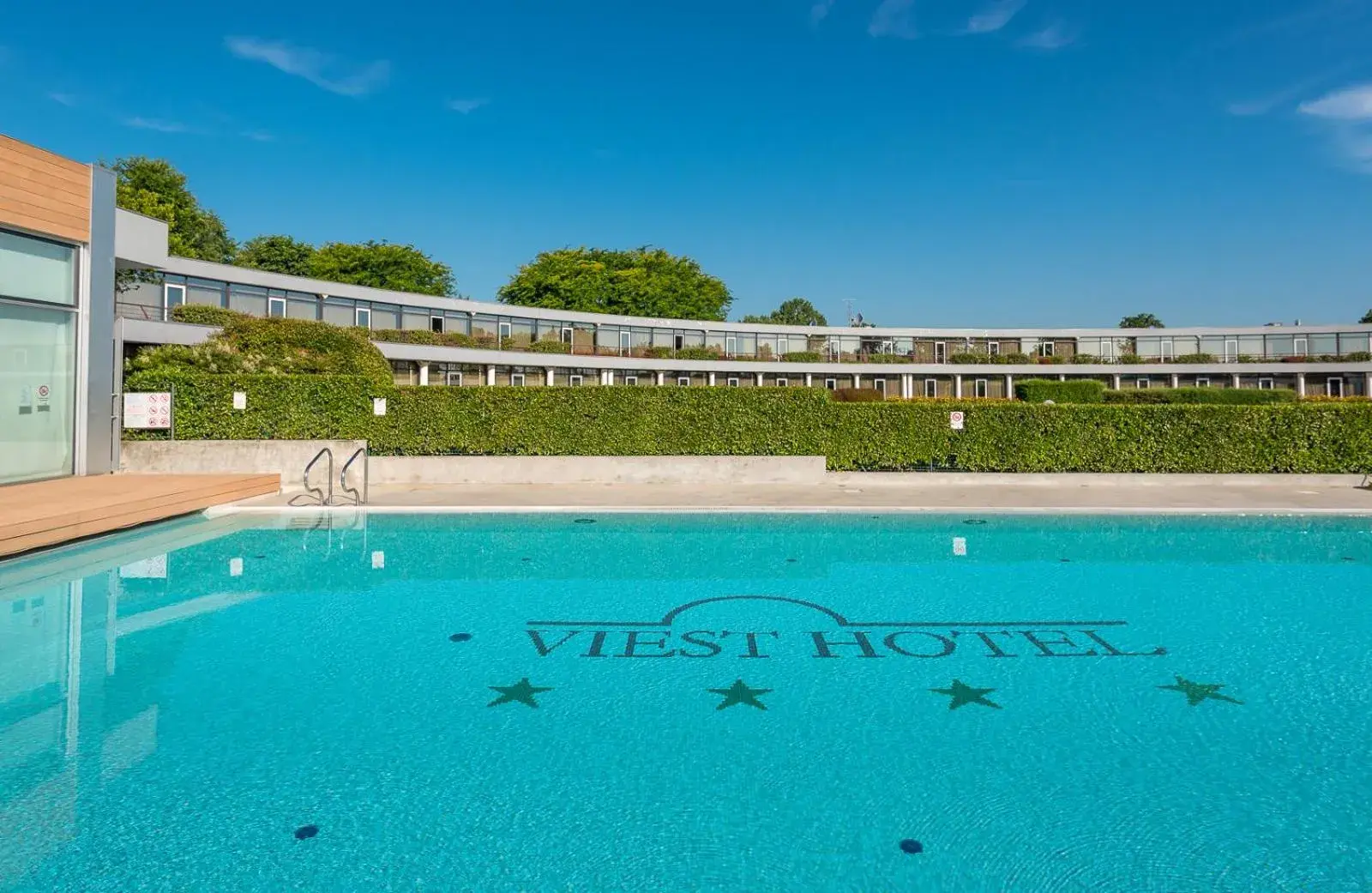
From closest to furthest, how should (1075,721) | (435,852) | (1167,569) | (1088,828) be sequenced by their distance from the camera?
(435,852) < (1088,828) < (1075,721) < (1167,569)

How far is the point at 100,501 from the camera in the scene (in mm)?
10648

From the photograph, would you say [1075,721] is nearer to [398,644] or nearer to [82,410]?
[398,644]

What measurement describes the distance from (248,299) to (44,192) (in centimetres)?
2339

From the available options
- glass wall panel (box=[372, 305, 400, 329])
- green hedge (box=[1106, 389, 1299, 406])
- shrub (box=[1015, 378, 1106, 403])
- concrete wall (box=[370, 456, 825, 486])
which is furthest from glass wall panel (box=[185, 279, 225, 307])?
green hedge (box=[1106, 389, 1299, 406])

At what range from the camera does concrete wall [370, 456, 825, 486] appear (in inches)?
675

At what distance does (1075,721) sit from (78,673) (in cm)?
707

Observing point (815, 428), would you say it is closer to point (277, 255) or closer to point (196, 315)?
point (196, 315)

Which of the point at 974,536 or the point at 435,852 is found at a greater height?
the point at 974,536

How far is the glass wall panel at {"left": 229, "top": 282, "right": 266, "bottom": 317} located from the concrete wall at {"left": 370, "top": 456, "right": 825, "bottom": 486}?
2188 centimetres

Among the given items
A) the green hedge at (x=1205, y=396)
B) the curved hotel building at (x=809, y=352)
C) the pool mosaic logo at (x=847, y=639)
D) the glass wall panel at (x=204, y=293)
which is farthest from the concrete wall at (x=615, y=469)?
the green hedge at (x=1205, y=396)

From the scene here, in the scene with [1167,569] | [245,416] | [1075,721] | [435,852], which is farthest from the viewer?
[245,416]

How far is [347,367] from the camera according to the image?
19.7 m

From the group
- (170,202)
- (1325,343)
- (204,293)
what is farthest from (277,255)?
(1325,343)

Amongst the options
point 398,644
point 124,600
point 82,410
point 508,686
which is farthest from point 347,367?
point 508,686
